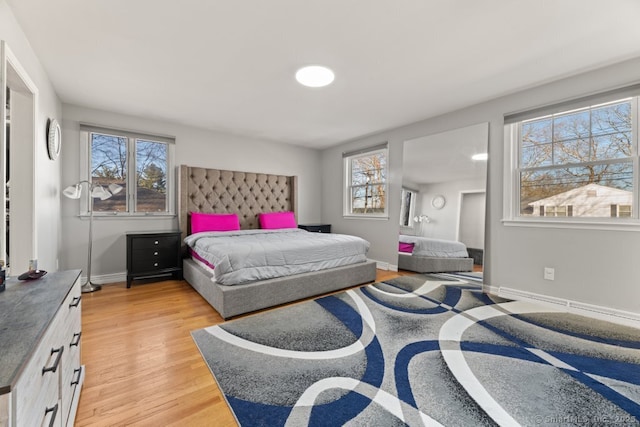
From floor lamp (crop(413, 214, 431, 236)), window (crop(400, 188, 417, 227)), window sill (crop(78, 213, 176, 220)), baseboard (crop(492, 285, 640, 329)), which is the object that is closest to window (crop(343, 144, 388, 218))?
window (crop(400, 188, 417, 227))

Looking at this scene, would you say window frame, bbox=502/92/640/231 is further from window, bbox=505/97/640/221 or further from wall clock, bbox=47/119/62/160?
wall clock, bbox=47/119/62/160

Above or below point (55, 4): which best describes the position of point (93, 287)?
below

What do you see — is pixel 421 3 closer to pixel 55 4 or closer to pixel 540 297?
pixel 55 4

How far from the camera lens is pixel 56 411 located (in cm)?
99

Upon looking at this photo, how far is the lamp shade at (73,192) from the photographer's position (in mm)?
3135

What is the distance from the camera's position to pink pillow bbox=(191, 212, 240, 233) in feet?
13.1

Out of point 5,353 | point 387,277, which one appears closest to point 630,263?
point 387,277

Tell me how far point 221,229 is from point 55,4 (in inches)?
114

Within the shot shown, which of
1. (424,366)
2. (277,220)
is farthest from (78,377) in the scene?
(277,220)

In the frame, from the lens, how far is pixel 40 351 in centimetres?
83

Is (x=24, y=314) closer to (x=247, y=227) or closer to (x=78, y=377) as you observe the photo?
(x=78, y=377)

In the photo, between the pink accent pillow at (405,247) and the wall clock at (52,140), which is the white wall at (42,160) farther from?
the pink accent pillow at (405,247)

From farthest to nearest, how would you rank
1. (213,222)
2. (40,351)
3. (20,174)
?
(213,222)
(20,174)
(40,351)

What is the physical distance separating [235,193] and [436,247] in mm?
3382
